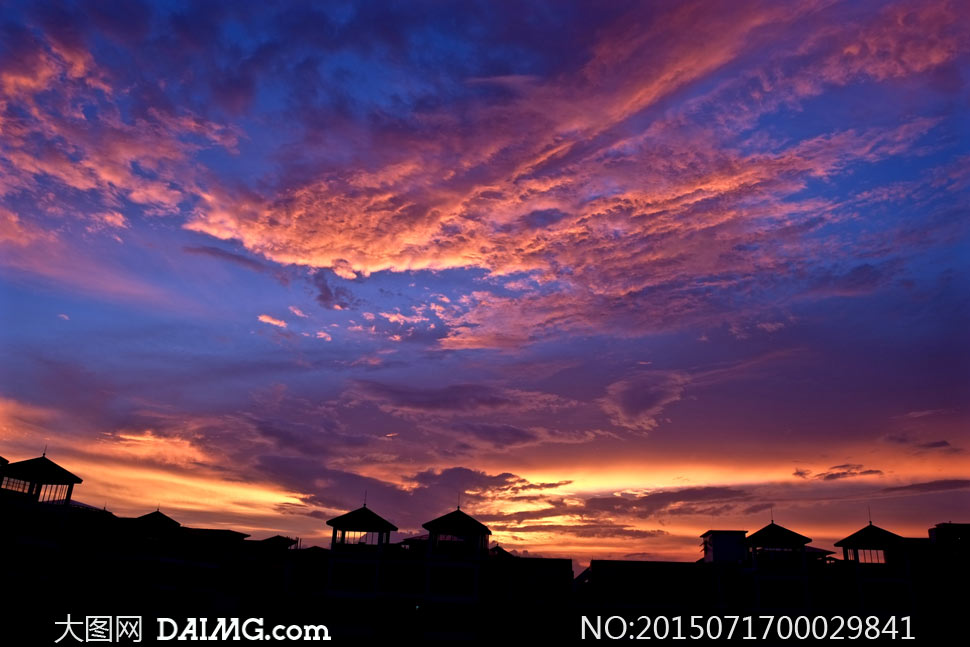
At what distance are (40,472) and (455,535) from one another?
29.7 m

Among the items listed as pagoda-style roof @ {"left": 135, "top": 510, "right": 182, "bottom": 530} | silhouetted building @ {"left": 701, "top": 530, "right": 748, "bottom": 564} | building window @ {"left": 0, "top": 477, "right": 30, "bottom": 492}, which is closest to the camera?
building window @ {"left": 0, "top": 477, "right": 30, "bottom": 492}

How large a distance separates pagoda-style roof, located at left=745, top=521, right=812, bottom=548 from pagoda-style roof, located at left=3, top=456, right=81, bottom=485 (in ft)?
166

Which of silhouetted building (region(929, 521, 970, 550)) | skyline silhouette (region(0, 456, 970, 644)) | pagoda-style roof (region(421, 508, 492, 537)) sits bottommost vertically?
skyline silhouette (region(0, 456, 970, 644))

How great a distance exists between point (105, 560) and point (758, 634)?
47.2 meters

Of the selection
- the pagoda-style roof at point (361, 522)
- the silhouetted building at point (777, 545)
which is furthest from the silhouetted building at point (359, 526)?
the silhouetted building at point (777, 545)

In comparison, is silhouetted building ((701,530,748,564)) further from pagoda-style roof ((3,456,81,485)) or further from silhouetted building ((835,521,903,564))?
pagoda-style roof ((3,456,81,485))

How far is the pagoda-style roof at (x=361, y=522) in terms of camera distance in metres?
56.0

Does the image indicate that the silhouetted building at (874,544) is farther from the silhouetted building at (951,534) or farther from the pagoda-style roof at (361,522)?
the pagoda-style roof at (361,522)

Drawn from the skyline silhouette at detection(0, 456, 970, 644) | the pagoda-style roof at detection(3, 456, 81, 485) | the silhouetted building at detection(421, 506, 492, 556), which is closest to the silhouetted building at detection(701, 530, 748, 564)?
the skyline silhouette at detection(0, 456, 970, 644)

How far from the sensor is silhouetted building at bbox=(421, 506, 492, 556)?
5522 centimetres

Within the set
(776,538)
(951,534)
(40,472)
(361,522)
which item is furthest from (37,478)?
(951,534)

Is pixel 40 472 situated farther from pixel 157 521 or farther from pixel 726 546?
pixel 726 546

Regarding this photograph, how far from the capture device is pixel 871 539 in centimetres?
5578

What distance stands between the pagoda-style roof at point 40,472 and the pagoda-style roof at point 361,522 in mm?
18723
